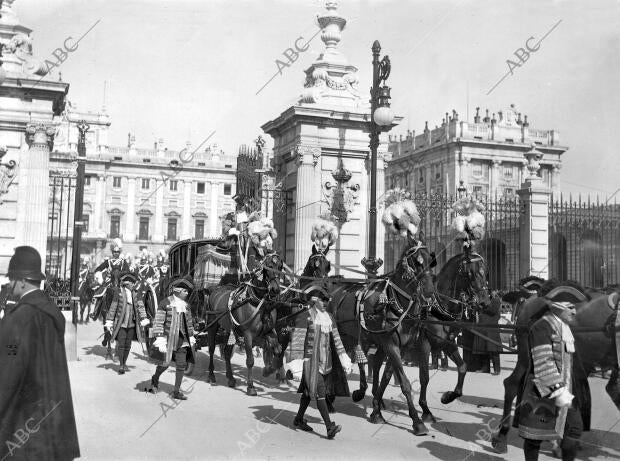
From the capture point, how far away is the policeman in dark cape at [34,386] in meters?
4.75

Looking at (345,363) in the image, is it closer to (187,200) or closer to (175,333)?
(175,333)

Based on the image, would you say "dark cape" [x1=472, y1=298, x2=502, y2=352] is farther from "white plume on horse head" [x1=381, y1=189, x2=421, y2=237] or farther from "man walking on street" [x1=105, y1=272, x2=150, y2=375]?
"man walking on street" [x1=105, y1=272, x2=150, y2=375]

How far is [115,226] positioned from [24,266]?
237 feet

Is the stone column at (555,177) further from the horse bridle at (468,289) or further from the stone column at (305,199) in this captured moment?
the horse bridle at (468,289)

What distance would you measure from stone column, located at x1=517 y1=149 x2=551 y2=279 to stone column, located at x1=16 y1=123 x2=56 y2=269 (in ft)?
42.7

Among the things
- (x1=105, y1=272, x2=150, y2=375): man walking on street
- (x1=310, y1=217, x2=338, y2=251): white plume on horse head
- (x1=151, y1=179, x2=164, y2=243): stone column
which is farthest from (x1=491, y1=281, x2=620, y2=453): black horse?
(x1=151, y1=179, x2=164, y2=243): stone column

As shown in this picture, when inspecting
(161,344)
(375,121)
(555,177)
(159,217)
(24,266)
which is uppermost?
(555,177)

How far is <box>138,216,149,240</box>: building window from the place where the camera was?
76062mm

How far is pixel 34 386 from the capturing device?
4.89 m

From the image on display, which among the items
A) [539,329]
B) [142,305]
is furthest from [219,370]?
[539,329]

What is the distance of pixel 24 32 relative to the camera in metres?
17.6

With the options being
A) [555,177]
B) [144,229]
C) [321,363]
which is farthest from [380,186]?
[144,229]

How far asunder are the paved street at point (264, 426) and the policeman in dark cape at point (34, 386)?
2.24 m

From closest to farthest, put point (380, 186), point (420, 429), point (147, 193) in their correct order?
point (420, 429), point (380, 186), point (147, 193)
